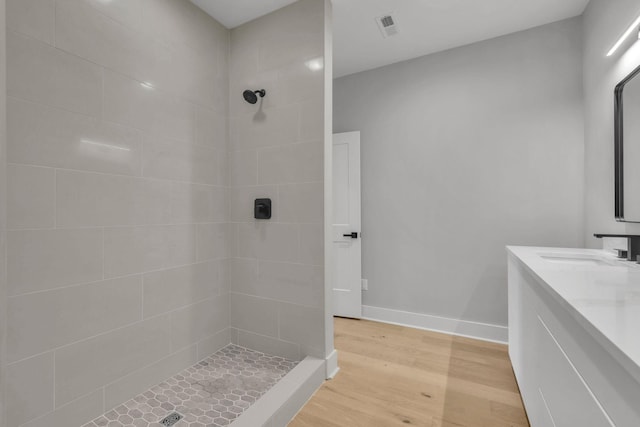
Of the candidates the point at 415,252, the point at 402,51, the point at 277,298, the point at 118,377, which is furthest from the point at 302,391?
the point at 402,51

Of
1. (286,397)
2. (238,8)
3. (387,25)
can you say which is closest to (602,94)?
(387,25)

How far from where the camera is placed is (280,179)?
6.98 feet

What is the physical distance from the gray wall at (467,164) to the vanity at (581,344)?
2.95ft

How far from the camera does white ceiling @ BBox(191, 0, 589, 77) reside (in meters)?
2.13

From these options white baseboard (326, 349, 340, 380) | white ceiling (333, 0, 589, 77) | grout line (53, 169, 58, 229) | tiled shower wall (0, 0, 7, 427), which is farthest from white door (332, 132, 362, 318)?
tiled shower wall (0, 0, 7, 427)

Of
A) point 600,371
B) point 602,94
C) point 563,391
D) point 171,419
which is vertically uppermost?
point 602,94

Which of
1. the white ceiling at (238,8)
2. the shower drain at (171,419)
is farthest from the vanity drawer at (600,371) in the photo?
the white ceiling at (238,8)

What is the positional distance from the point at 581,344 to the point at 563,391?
28cm

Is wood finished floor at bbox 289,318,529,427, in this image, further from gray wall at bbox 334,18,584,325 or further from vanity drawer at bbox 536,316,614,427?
vanity drawer at bbox 536,316,614,427

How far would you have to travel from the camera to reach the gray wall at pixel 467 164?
7.64 ft

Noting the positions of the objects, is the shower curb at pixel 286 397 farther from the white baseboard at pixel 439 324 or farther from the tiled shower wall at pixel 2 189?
the white baseboard at pixel 439 324

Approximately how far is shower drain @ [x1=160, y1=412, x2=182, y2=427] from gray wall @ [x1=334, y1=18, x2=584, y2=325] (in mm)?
2030

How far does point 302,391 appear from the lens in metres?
1.71

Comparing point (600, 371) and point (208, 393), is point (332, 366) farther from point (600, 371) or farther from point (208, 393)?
point (600, 371)
